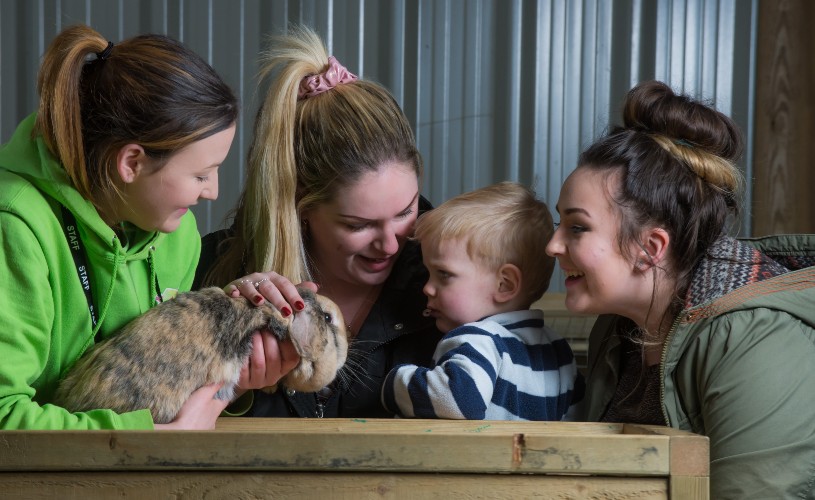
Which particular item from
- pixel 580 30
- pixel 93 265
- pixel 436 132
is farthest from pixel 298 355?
pixel 580 30

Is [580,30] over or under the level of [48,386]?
A: over

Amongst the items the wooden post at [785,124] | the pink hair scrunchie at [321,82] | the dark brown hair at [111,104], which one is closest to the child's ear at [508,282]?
the pink hair scrunchie at [321,82]

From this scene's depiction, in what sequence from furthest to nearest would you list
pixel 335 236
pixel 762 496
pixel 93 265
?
pixel 335 236 → pixel 93 265 → pixel 762 496

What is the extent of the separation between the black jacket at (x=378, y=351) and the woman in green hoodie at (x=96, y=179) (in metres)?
0.41

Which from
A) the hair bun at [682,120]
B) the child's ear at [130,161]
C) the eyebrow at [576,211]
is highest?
the hair bun at [682,120]

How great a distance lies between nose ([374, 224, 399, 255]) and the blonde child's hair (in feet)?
0.19

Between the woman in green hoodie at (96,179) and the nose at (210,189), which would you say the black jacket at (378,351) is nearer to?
the woman in green hoodie at (96,179)

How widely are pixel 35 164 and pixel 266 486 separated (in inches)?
29.4

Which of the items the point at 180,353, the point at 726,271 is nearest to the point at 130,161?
the point at 180,353

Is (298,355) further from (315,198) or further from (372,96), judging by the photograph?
(372,96)

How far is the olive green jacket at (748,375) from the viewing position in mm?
1573

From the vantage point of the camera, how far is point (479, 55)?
4031 mm

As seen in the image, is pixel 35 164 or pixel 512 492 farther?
pixel 35 164

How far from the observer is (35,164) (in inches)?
64.4
